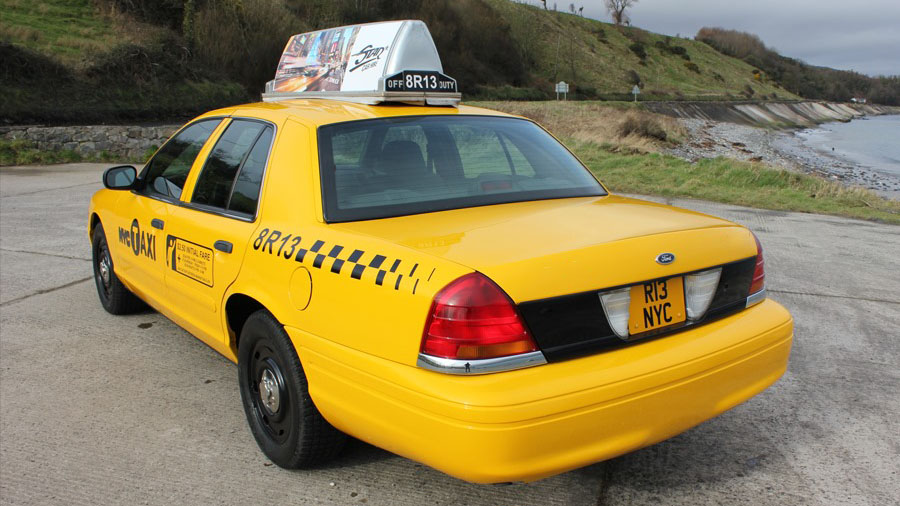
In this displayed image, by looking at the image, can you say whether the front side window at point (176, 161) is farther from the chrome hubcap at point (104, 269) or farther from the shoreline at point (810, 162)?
the shoreline at point (810, 162)

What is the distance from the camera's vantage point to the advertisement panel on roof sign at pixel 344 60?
8.12 m

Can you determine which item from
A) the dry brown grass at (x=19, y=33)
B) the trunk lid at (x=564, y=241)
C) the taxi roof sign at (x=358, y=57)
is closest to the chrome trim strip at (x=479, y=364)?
the trunk lid at (x=564, y=241)

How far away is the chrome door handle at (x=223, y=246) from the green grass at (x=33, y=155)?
50.0 ft

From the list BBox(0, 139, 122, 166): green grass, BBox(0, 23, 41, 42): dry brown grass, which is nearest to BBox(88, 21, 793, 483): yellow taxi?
BBox(0, 139, 122, 166): green grass

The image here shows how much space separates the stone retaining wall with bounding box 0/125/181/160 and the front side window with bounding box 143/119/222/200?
14.7 metres

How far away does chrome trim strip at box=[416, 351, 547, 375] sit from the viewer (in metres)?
2.19

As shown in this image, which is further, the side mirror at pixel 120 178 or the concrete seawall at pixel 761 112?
the concrete seawall at pixel 761 112

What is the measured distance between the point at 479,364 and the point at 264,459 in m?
1.36

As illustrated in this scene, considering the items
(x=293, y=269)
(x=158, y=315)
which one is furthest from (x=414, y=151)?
(x=158, y=315)

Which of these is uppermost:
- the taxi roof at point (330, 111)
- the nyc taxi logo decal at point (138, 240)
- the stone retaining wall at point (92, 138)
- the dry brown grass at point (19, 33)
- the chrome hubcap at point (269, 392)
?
the dry brown grass at point (19, 33)

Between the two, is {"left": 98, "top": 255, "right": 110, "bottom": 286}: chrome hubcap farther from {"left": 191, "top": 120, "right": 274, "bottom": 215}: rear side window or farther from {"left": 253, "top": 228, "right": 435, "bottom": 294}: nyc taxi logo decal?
{"left": 253, "top": 228, "right": 435, "bottom": 294}: nyc taxi logo decal

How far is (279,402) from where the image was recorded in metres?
2.89

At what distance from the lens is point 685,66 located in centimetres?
10419

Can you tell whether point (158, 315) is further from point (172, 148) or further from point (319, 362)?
point (319, 362)
